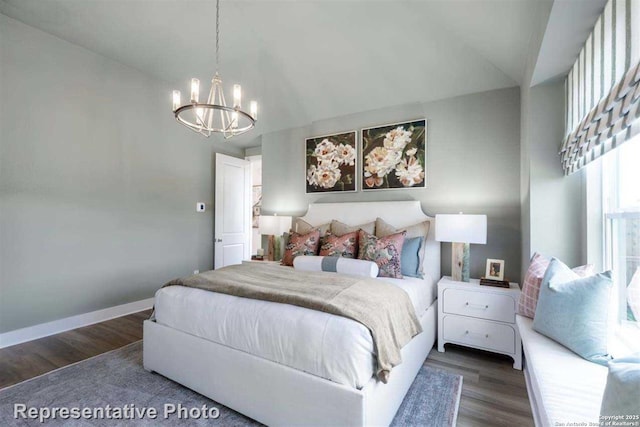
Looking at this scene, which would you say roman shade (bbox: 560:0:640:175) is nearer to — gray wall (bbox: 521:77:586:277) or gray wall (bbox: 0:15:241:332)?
gray wall (bbox: 521:77:586:277)

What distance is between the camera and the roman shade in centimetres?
117

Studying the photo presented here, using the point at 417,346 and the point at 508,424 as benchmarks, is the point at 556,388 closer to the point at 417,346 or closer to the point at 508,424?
the point at 508,424

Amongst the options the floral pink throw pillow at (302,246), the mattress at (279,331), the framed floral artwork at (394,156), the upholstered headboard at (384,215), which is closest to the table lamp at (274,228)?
the upholstered headboard at (384,215)

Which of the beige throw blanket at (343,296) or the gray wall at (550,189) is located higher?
the gray wall at (550,189)

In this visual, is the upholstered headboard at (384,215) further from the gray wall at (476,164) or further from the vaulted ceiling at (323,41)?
the vaulted ceiling at (323,41)

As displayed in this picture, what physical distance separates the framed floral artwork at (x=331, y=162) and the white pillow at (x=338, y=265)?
1.33 metres

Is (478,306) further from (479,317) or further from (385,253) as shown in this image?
(385,253)

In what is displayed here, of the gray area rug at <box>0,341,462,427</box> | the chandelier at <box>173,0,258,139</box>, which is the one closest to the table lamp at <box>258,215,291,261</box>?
the chandelier at <box>173,0,258,139</box>

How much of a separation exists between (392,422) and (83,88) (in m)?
4.32

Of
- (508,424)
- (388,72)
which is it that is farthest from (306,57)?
(508,424)

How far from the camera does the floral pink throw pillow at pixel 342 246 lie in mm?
2826

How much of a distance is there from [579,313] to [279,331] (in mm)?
1506

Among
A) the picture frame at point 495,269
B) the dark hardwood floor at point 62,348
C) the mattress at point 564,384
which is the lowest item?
the dark hardwood floor at point 62,348

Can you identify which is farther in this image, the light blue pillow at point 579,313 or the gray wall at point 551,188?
the gray wall at point 551,188
